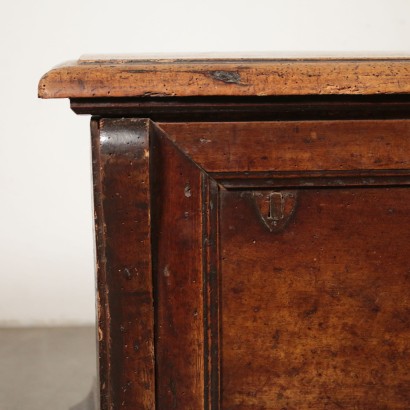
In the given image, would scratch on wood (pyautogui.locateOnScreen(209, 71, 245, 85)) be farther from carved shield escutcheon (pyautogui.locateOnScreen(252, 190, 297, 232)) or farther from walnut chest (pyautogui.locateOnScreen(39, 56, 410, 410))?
carved shield escutcheon (pyautogui.locateOnScreen(252, 190, 297, 232))

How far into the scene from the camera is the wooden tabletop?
2.58 ft

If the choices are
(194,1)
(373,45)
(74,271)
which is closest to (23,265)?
(74,271)

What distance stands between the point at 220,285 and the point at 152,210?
13cm

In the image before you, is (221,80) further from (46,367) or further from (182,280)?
(46,367)

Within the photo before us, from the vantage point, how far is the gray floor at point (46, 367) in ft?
5.49

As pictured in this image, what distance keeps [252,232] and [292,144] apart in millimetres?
118

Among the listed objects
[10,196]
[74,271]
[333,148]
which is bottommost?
[74,271]

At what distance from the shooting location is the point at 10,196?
2.20 metres

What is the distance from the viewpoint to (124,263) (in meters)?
0.85

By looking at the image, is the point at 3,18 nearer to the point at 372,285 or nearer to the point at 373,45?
the point at 373,45

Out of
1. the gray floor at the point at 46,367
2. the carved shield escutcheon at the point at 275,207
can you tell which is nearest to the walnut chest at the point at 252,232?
the carved shield escutcheon at the point at 275,207

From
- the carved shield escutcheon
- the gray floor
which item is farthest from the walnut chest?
the gray floor

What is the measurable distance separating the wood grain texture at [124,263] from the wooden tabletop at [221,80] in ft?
0.18

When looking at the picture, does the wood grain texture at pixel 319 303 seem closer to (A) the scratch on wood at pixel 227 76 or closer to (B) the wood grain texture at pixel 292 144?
(B) the wood grain texture at pixel 292 144
